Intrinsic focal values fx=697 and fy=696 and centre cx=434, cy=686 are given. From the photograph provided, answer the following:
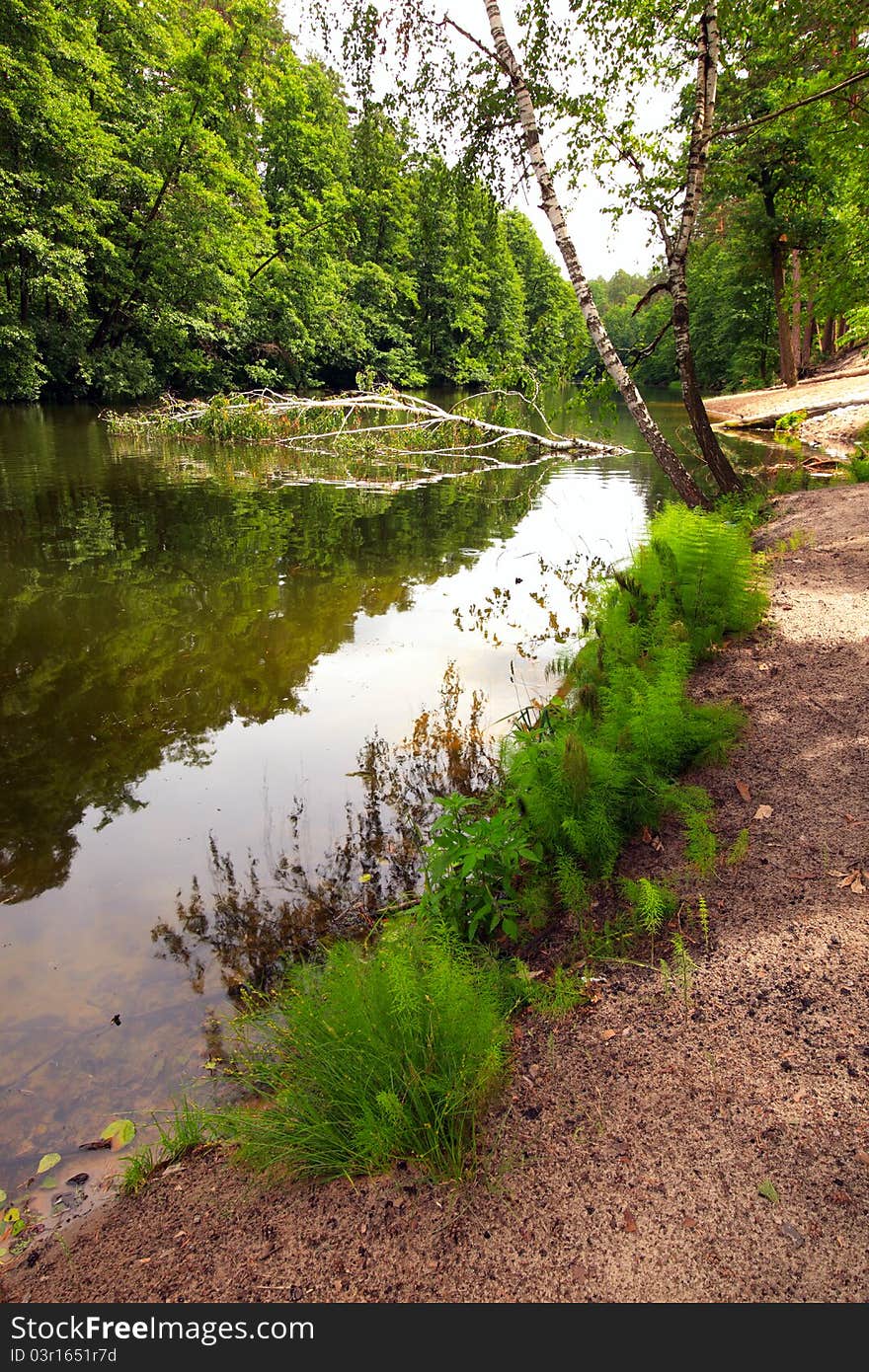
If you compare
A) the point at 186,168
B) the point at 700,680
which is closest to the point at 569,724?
the point at 700,680

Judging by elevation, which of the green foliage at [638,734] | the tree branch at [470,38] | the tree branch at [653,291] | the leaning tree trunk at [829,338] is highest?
the leaning tree trunk at [829,338]

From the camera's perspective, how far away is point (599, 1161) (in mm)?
2324

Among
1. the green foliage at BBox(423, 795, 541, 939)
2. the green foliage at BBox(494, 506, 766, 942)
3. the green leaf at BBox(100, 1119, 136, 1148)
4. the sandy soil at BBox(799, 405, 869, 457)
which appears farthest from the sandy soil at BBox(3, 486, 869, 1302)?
the sandy soil at BBox(799, 405, 869, 457)

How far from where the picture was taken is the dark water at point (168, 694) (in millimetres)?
3414

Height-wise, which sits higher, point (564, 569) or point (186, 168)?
point (186, 168)

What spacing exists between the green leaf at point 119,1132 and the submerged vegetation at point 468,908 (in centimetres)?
43

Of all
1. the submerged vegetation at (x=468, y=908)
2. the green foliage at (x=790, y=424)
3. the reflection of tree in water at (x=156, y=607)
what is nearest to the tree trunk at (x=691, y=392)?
the reflection of tree in water at (x=156, y=607)

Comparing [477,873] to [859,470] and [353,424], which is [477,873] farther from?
[353,424]

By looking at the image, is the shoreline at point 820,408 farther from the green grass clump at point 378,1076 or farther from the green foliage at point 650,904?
the green grass clump at point 378,1076

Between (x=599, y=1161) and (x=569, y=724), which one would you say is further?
(x=569, y=724)

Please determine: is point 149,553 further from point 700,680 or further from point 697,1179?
point 697,1179

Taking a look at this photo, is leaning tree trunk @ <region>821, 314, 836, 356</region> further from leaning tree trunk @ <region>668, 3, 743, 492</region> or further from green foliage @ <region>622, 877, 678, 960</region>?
green foliage @ <region>622, 877, 678, 960</region>

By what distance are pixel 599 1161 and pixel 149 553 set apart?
10505 mm

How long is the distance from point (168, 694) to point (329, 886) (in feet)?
10.6
